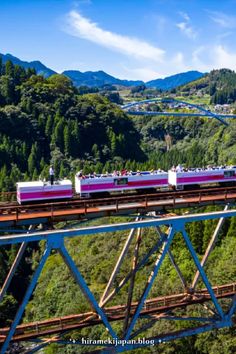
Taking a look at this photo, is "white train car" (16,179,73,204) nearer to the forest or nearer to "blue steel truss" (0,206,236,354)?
"blue steel truss" (0,206,236,354)

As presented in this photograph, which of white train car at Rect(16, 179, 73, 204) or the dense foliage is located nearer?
white train car at Rect(16, 179, 73, 204)

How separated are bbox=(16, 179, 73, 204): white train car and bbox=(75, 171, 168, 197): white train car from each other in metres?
1.41

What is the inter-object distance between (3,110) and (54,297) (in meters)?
77.5

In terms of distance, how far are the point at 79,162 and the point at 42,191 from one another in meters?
88.7

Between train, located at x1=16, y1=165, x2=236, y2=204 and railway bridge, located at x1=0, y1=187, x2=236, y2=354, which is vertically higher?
train, located at x1=16, y1=165, x2=236, y2=204

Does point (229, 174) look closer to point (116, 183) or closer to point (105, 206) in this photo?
point (116, 183)

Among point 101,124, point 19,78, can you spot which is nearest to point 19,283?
point 101,124

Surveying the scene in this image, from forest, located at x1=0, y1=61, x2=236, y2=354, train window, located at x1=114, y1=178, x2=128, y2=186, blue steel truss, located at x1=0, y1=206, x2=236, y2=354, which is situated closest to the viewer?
blue steel truss, located at x1=0, y1=206, x2=236, y2=354

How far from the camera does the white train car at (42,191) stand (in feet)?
86.7

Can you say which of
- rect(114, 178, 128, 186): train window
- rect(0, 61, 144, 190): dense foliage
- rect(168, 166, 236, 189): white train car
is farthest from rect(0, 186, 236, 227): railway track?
rect(0, 61, 144, 190): dense foliage

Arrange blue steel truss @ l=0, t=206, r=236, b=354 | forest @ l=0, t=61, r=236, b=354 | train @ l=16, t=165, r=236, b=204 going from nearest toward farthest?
blue steel truss @ l=0, t=206, r=236, b=354
train @ l=16, t=165, r=236, b=204
forest @ l=0, t=61, r=236, b=354

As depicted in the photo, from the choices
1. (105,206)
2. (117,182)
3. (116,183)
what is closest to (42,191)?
(105,206)

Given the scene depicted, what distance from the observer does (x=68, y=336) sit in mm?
44906

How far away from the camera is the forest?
46019mm
